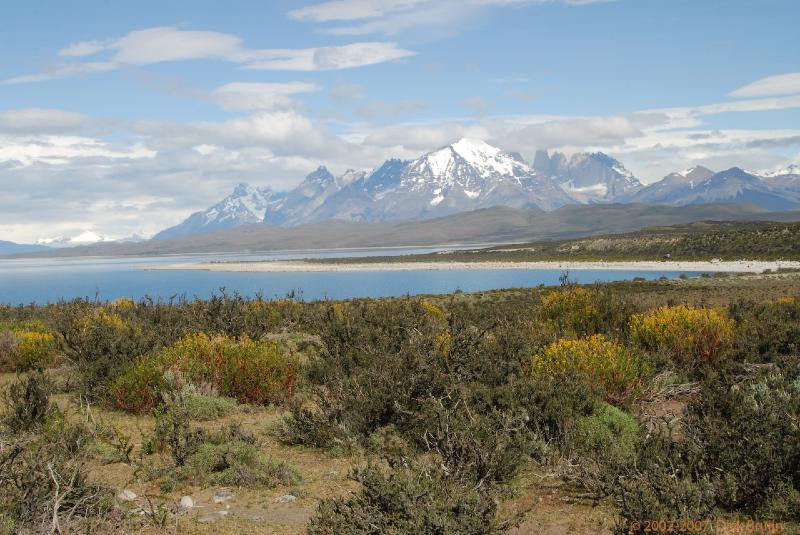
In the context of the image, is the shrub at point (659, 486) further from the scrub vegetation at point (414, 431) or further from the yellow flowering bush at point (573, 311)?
the yellow flowering bush at point (573, 311)

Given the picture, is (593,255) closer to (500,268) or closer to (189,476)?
(500,268)

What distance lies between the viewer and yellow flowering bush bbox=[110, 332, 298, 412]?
448 inches

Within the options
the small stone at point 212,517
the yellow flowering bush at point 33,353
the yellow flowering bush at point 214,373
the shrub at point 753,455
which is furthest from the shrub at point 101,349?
the shrub at point 753,455

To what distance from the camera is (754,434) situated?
6.39 m

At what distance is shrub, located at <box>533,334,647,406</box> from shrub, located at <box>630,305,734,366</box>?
2192 millimetres

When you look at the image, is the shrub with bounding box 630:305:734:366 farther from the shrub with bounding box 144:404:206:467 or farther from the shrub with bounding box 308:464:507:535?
the shrub with bounding box 144:404:206:467

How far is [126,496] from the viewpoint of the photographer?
22.9 feet

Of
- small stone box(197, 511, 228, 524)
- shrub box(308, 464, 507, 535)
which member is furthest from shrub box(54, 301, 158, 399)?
shrub box(308, 464, 507, 535)

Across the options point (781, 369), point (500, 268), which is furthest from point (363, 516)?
point (500, 268)

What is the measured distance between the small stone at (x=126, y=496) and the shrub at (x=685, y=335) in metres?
9.06

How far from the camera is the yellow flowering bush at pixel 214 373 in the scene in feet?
37.3

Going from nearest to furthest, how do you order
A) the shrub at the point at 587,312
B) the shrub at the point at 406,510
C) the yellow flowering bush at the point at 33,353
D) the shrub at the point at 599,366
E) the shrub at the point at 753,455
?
the shrub at the point at 406,510
the shrub at the point at 753,455
the shrub at the point at 599,366
the shrub at the point at 587,312
the yellow flowering bush at the point at 33,353

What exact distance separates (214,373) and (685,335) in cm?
890

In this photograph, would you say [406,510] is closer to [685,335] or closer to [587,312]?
[685,335]
